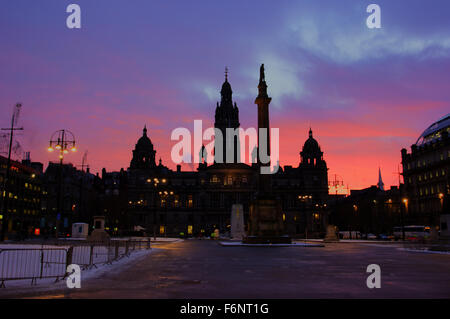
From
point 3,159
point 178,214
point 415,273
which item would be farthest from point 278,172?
point 415,273

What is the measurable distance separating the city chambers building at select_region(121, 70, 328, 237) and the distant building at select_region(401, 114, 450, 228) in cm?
2408

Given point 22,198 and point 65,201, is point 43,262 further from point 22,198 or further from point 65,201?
point 65,201

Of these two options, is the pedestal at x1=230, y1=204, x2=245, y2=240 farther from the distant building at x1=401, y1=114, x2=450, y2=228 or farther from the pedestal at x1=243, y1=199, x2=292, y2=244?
the distant building at x1=401, y1=114, x2=450, y2=228

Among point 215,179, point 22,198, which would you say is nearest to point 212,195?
point 215,179

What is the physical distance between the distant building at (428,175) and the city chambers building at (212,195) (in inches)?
948

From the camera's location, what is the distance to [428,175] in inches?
3725

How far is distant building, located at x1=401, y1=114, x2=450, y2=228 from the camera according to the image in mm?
88000

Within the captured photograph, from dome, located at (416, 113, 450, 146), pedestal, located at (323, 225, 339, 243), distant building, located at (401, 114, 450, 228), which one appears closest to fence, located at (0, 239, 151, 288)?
pedestal, located at (323, 225, 339, 243)

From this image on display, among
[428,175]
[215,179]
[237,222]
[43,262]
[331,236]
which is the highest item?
[215,179]

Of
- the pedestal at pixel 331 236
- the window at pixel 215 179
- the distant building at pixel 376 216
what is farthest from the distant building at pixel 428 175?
the window at pixel 215 179

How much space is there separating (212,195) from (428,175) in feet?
186

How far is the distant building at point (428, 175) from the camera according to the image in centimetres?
8800
